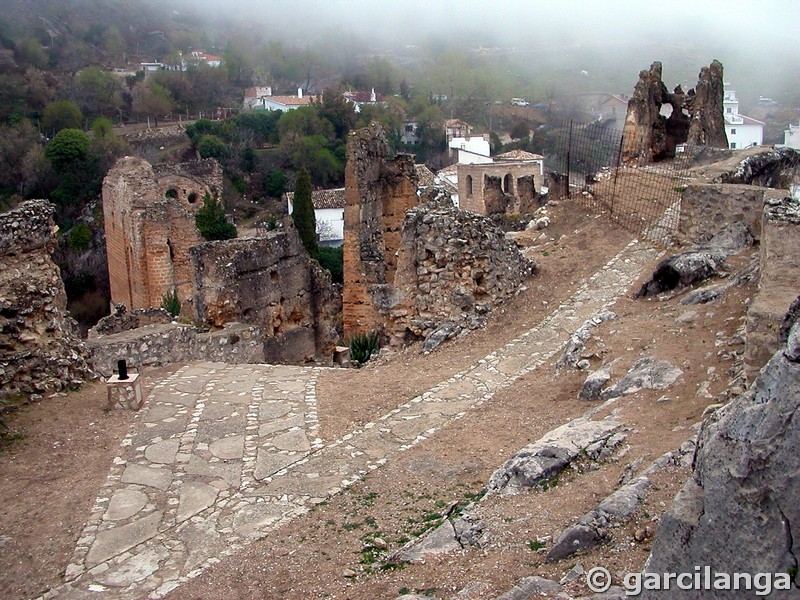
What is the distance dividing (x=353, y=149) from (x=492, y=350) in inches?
317

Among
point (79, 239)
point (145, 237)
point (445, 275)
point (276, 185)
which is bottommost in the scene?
point (79, 239)

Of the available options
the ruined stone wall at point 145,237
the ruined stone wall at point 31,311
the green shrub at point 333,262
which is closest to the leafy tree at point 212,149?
the green shrub at point 333,262

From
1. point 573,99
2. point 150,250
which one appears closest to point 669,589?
point 150,250

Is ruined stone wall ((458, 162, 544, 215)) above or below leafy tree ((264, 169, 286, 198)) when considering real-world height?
above

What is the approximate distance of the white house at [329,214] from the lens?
145 feet

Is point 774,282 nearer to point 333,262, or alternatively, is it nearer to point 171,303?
point 171,303

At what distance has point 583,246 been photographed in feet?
45.0

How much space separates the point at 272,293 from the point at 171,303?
8934mm

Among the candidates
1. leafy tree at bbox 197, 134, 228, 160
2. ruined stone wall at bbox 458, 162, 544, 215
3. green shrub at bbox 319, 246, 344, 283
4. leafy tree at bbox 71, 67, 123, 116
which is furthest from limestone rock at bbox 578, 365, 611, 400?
leafy tree at bbox 71, 67, 123, 116

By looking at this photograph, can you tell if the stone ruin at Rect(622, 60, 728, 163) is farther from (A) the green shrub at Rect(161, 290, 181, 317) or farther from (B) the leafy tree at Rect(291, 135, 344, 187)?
(B) the leafy tree at Rect(291, 135, 344, 187)

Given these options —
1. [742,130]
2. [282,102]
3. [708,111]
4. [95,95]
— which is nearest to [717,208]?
[708,111]

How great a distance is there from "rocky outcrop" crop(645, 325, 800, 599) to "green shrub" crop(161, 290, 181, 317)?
72.0ft

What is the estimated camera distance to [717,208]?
11531 millimetres

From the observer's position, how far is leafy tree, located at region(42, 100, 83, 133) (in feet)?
181
